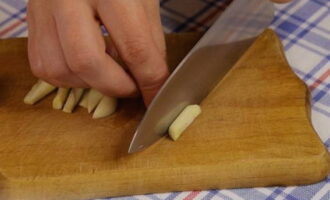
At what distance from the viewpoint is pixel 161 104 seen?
98 cm

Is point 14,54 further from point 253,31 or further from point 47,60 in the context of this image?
point 253,31

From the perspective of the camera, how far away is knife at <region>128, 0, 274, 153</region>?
979 millimetres

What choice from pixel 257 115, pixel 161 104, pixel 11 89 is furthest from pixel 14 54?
pixel 257 115

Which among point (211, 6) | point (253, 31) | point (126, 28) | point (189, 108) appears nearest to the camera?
point (126, 28)

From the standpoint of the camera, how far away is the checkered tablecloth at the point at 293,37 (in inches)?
38.9

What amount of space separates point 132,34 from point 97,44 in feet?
0.17

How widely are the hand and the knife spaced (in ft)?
0.10

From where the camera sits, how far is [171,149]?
3.26 feet

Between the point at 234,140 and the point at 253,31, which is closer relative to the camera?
the point at 234,140

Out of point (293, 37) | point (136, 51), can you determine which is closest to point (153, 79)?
point (136, 51)

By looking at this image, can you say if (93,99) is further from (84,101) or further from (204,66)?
(204,66)

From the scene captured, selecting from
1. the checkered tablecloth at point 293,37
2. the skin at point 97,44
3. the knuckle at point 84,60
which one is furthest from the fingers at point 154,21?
the checkered tablecloth at point 293,37

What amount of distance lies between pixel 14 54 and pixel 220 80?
370 mm

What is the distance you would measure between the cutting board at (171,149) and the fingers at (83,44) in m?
0.11
